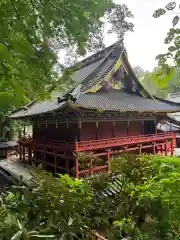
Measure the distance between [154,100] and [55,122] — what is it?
23.7ft

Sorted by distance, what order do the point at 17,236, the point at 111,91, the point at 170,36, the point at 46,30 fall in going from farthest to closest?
the point at 111,91 < the point at 17,236 < the point at 170,36 < the point at 46,30

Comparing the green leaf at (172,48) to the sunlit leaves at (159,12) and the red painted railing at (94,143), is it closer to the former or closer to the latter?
the sunlit leaves at (159,12)

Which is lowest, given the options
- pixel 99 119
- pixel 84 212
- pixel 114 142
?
pixel 114 142

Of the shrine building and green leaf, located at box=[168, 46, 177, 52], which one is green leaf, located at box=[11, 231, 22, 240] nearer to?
green leaf, located at box=[168, 46, 177, 52]

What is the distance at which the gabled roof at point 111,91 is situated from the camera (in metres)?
11.2

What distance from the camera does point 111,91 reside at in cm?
1385

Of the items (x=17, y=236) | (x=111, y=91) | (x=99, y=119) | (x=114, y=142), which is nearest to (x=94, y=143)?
(x=114, y=142)

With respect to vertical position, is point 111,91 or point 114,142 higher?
point 111,91

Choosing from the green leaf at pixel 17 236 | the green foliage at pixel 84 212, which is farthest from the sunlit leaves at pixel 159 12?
the green leaf at pixel 17 236

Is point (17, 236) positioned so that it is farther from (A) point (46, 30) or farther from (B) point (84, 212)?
(A) point (46, 30)

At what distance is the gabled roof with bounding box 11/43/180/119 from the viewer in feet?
36.7

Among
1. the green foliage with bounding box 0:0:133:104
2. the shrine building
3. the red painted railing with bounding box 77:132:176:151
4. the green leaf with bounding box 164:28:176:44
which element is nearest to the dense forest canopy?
the green foliage with bounding box 0:0:133:104

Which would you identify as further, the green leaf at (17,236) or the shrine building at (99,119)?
the shrine building at (99,119)

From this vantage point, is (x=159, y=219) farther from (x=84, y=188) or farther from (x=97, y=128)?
(x=97, y=128)
